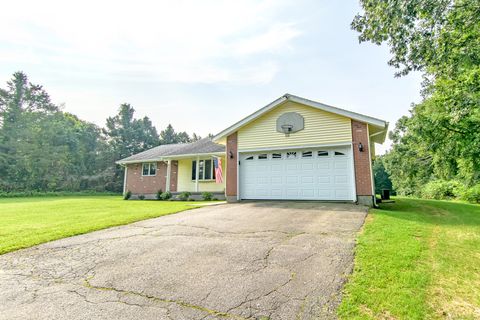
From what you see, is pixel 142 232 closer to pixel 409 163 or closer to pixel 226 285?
pixel 226 285

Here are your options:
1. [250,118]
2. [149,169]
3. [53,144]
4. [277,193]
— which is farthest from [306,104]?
[53,144]

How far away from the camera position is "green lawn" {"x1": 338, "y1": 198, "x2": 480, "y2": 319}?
232 centimetres

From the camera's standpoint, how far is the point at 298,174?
10641 mm

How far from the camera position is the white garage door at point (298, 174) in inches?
389

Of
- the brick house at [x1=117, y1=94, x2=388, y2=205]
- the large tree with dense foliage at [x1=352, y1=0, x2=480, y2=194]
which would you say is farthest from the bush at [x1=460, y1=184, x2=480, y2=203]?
the large tree with dense foliage at [x1=352, y1=0, x2=480, y2=194]

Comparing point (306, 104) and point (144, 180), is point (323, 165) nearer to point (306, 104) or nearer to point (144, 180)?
point (306, 104)

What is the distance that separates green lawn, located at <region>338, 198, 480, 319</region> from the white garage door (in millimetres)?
4869

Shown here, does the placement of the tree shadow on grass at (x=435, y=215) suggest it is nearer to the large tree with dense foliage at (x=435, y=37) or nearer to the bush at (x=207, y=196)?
the large tree with dense foliage at (x=435, y=37)

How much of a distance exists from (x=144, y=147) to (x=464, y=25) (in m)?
42.5

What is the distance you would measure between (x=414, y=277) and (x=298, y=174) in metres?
7.75

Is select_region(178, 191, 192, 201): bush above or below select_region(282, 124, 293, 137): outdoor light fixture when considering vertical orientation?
below

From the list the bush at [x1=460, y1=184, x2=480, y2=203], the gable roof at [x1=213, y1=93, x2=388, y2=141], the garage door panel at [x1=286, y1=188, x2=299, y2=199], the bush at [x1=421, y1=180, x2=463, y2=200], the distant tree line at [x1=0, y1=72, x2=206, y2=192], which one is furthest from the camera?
the distant tree line at [x1=0, y1=72, x2=206, y2=192]

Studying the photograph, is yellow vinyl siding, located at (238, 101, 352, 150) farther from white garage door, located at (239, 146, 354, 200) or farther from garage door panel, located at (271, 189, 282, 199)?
garage door panel, located at (271, 189, 282, 199)

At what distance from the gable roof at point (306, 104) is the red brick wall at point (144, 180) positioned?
26.2ft
